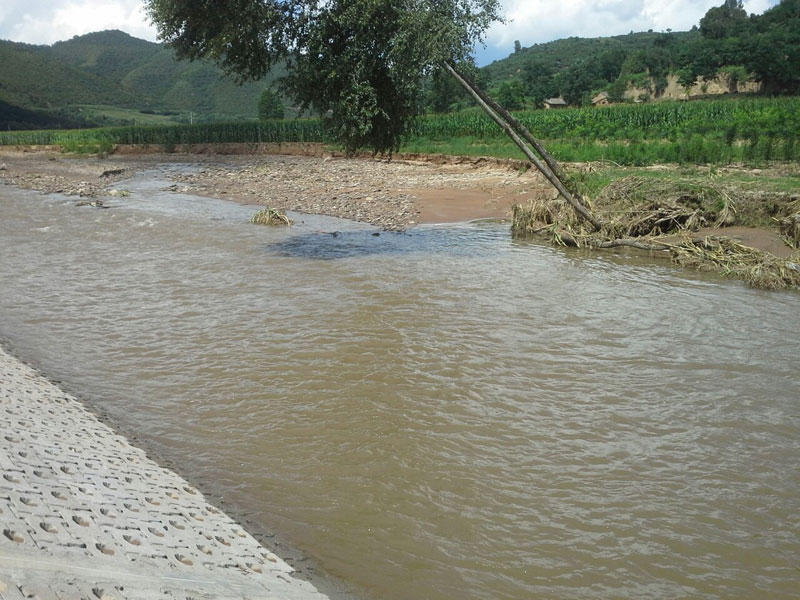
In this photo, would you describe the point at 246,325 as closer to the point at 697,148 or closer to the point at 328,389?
the point at 328,389

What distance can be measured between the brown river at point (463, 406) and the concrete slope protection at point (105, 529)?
0.53 metres

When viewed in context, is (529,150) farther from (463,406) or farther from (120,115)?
(120,115)

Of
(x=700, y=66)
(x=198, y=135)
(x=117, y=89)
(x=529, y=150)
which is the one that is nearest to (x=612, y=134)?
(x=529, y=150)

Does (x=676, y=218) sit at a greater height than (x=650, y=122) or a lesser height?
lesser

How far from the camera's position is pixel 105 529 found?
13.0 ft

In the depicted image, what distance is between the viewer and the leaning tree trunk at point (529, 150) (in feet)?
48.6

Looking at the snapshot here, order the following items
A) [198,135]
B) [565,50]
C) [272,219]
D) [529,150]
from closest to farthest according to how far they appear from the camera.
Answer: [529,150], [272,219], [198,135], [565,50]

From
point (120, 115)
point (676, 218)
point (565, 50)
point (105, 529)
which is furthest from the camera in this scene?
point (565, 50)

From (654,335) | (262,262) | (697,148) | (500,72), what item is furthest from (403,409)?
(500,72)

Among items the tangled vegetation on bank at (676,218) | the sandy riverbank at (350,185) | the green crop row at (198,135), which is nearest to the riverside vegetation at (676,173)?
the tangled vegetation on bank at (676,218)

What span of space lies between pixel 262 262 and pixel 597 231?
7692 millimetres

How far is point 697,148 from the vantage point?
23656mm

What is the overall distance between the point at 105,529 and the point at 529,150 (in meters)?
13.4

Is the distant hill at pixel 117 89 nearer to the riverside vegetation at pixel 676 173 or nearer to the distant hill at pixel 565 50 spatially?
the distant hill at pixel 565 50
